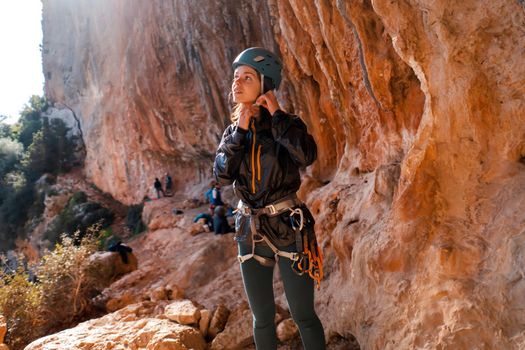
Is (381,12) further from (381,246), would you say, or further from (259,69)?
(381,246)

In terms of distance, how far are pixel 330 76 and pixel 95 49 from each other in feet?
53.8

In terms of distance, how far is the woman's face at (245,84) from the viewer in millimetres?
2395

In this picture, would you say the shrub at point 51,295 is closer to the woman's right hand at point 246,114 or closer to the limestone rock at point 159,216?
the limestone rock at point 159,216

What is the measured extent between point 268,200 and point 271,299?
25.9 inches

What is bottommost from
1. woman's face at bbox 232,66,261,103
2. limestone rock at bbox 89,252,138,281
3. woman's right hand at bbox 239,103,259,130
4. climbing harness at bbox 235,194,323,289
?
limestone rock at bbox 89,252,138,281

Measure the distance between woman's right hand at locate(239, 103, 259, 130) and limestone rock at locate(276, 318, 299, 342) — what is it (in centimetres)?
203

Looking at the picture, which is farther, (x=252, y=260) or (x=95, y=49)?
(x=95, y=49)

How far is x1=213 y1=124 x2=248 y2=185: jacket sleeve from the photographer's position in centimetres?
236

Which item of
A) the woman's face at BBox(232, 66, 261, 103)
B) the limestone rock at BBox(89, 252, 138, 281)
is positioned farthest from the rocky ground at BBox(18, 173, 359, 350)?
the woman's face at BBox(232, 66, 261, 103)

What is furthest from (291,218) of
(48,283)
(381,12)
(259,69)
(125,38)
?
(125,38)

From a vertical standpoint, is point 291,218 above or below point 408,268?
above

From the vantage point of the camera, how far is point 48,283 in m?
6.46

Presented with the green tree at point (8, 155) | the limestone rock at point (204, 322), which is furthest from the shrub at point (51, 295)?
the green tree at point (8, 155)

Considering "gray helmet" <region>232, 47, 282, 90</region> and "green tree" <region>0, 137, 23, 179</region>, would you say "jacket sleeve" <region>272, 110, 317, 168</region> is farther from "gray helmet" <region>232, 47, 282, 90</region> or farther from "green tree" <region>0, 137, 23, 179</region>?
"green tree" <region>0, 137, 23, 179</region>
